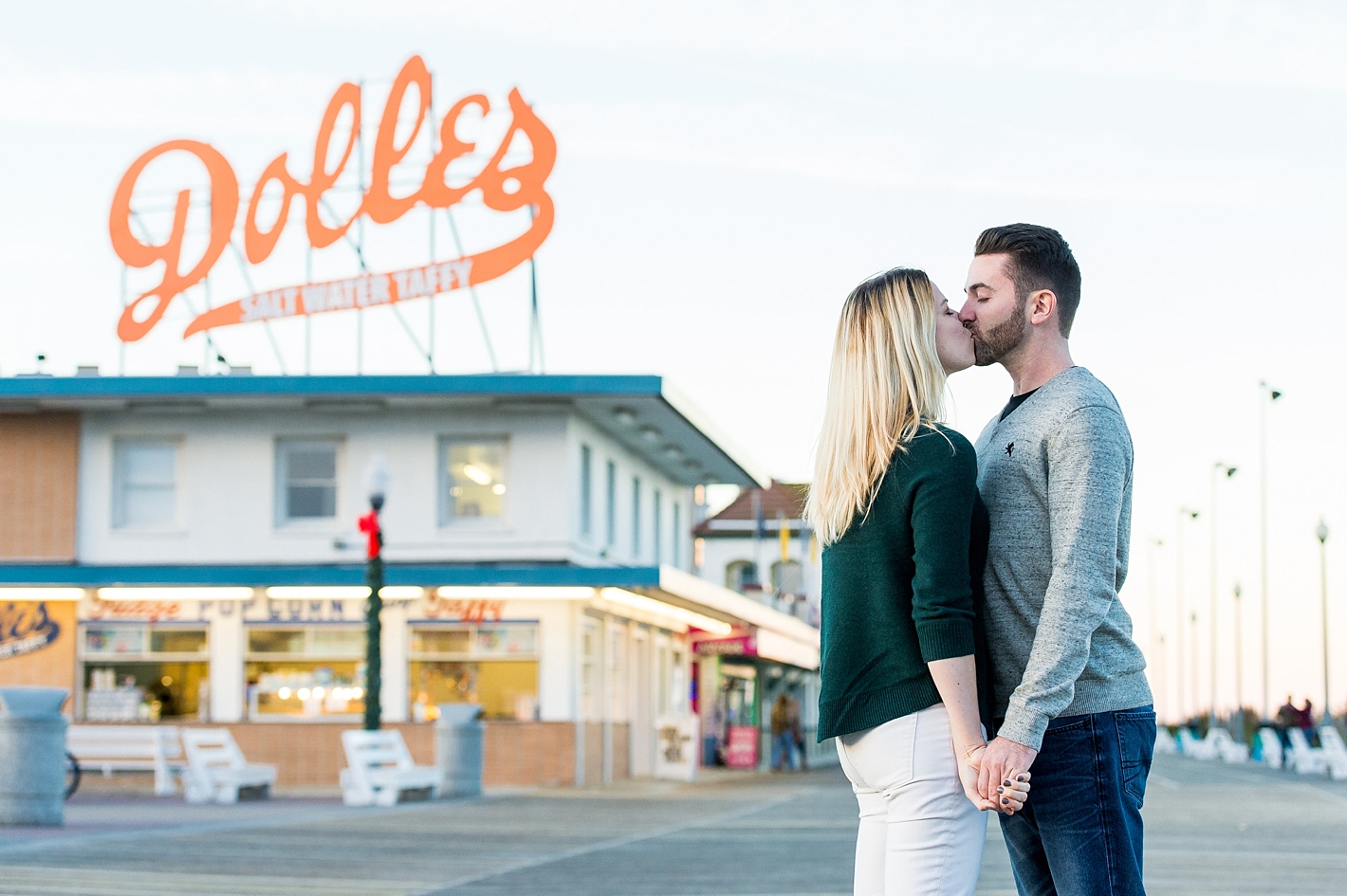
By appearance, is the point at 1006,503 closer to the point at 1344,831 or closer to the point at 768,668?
the point at 1344,831

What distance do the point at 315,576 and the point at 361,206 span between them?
22.0ft

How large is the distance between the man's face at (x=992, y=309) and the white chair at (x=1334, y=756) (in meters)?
33.5

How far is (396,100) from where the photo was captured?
98.8ft

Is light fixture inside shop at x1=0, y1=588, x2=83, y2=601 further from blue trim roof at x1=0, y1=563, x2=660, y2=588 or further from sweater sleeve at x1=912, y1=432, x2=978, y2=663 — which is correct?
sweater sleeve at x1=912, y1=432, x2=978, y2=663

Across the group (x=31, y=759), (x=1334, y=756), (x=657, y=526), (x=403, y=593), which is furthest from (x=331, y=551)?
(x=1334, y=756)

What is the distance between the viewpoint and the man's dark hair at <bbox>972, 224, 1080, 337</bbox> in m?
3.81

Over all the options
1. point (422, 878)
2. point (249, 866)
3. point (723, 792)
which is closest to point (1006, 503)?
point (422, 878)

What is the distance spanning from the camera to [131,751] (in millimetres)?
25922

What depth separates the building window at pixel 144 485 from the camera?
98.8 ft

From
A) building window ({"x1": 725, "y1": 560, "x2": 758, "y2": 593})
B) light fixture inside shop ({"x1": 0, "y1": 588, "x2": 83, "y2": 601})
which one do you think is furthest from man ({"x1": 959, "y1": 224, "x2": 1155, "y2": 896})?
building window ({"x1": 725, "y1": 560, "x2": 758, "y2": 593})

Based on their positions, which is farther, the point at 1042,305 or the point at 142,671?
the point at 142,671

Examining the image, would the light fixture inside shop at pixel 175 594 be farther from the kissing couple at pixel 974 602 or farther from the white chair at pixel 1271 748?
the white chair at pixel 1271 748

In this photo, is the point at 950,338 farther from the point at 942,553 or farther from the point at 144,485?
the point at 144,485

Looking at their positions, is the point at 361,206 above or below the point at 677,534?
above
